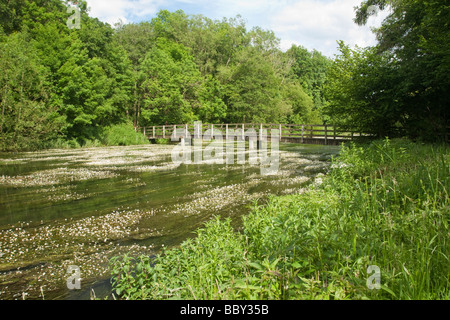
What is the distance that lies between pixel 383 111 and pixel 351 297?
1489cm

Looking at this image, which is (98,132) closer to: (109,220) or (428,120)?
(109,220)

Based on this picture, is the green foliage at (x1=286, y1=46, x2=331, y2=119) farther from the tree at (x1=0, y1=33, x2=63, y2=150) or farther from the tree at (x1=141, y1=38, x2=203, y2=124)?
the tree at (x1=0, y1=33, x2=63, y2=150)

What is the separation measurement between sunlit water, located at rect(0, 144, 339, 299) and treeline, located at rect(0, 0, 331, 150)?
14.1 meters

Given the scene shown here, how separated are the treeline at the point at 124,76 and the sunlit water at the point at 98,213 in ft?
46.3

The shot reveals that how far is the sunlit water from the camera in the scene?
159 inches

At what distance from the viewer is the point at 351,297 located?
216 centimetres

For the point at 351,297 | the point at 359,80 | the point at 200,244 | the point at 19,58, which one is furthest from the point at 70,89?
the point at 351,297

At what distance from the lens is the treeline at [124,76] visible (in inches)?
925

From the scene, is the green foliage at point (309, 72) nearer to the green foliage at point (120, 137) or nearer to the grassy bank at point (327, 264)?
the green foliage at point (120, 137)

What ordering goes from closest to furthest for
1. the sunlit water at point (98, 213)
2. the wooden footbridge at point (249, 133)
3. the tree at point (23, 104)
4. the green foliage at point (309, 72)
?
the sunlit water at point (98, 213)
the tree at point (23, 104)
the wooden footbridge at point (249, 133)
the green foliage at point (309, 72)

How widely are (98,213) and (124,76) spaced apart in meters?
32.9

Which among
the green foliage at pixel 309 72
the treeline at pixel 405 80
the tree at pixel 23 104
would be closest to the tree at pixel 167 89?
the tree at pixel 23 104

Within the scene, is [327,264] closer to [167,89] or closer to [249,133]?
[249,133]

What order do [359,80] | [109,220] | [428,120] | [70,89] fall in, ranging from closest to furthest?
[109,220] < [428,120] < [359,80] < [70,89]
